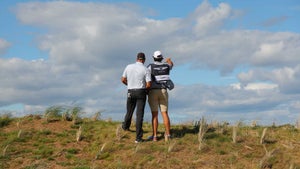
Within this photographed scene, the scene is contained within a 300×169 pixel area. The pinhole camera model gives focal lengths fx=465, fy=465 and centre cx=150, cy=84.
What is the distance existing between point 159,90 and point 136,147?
5.95 feet

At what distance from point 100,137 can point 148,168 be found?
9.86ft

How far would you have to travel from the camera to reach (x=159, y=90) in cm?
1347

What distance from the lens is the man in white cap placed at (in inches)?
531

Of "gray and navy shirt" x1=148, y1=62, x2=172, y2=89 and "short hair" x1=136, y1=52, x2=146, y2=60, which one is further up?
"short hair" x1=136, y1=52, x2=146, y2=60

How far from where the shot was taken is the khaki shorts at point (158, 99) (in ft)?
44.2

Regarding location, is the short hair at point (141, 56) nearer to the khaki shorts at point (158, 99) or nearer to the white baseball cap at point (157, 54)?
the white baseball cap at point (157, 54)

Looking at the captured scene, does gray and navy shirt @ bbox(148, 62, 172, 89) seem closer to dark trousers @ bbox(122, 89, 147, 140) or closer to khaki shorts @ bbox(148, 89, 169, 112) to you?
khaki shorts @ bbox(148, 89, 169, 112)

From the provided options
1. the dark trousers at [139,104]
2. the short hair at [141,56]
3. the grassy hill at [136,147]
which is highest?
the short hair at [141,56]

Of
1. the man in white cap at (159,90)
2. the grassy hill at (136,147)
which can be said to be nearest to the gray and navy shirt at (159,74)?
the man in white cap at (159,90)

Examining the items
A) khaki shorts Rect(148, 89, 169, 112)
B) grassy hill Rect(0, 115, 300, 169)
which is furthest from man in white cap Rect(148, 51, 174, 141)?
grassy hill Rect(0, 115, 300, 169)

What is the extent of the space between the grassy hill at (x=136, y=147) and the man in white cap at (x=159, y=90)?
69 cm

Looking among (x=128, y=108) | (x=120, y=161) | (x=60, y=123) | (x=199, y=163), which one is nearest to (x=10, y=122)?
(x=60, y=123)

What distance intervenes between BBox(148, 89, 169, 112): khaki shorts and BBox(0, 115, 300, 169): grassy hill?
3.28 feet

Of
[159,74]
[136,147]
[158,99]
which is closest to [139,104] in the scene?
[158,99]
